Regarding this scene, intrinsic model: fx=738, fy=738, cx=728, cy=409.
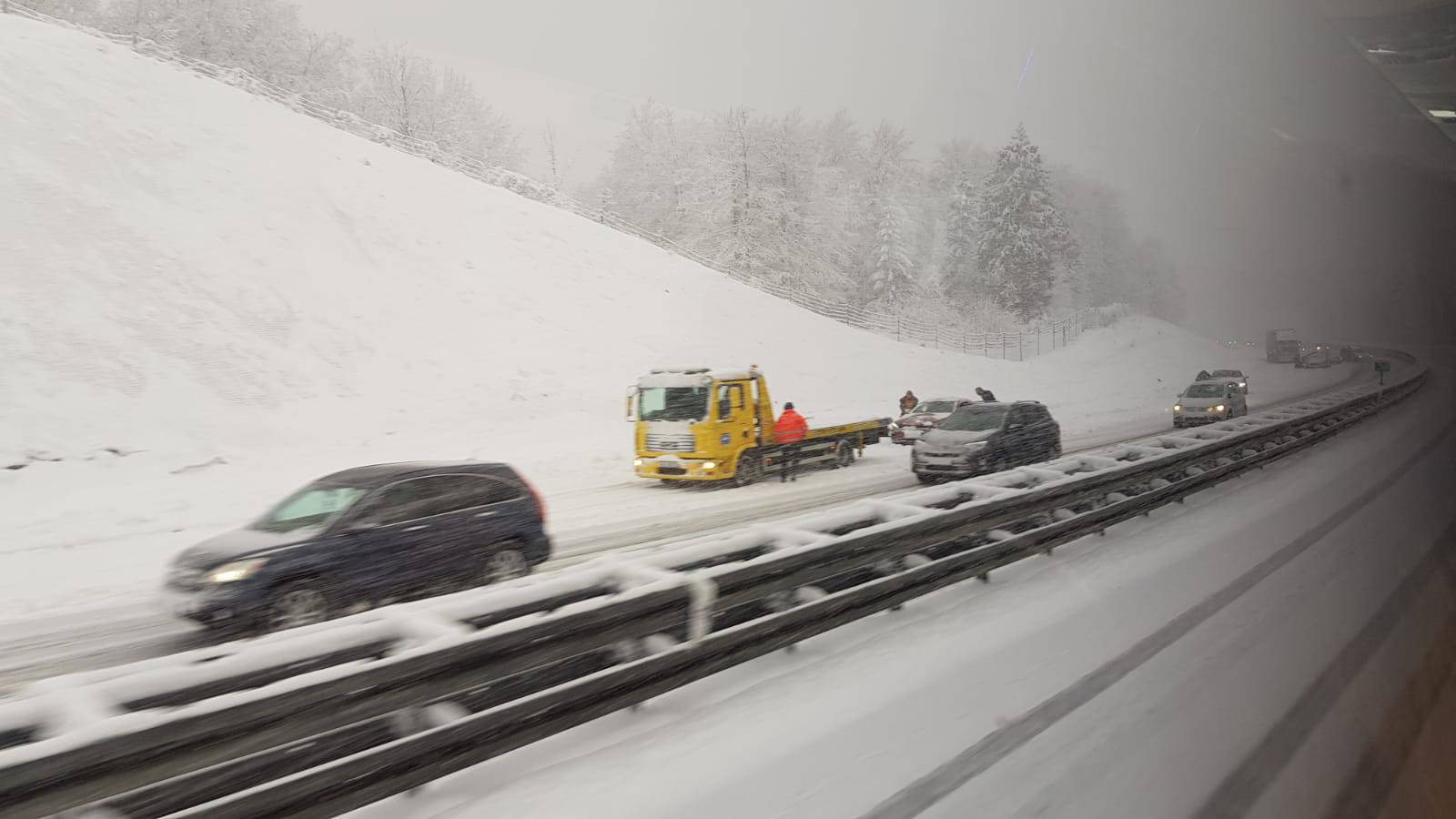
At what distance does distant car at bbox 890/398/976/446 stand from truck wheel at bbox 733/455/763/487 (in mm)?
6292

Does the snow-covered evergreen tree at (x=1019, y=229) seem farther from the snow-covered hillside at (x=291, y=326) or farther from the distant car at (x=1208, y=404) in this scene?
the distant car at (x=1208, y=404)

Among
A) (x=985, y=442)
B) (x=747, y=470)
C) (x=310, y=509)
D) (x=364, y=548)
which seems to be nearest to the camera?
(x=364, y=548)

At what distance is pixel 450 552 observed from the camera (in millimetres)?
6934

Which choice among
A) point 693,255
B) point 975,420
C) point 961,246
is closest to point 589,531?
point 975,420

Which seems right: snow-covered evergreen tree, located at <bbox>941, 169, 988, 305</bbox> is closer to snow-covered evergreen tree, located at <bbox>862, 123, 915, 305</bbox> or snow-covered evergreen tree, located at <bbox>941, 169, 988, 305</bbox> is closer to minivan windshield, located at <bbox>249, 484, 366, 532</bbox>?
snow-covered evergreen tree, located at <bbox>862, 123, 915, 305</bbox>

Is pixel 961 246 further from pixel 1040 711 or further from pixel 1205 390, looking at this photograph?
pixel 1040 711

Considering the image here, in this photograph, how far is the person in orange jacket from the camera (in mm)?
14492

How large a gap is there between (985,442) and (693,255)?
22659 mm

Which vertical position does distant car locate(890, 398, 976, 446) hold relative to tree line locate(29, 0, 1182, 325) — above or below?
below

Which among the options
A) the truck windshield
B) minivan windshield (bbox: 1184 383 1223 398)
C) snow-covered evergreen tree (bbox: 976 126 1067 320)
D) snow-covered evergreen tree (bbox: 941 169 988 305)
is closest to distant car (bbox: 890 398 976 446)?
the truck windshield

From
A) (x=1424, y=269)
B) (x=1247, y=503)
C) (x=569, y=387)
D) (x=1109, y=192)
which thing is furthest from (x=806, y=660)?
(x=1109, y=192)

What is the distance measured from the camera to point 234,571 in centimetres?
571

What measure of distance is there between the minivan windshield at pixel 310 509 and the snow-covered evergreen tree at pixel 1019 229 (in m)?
33.4

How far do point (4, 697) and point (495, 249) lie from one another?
22778 mm
